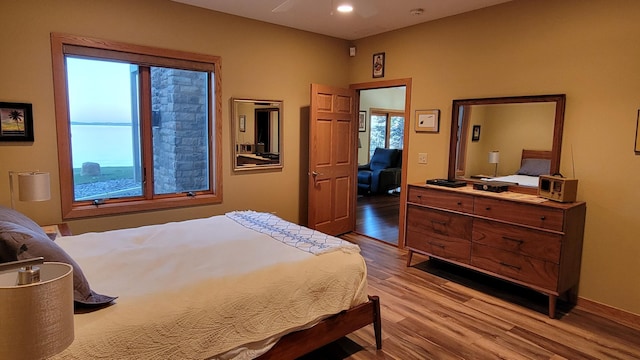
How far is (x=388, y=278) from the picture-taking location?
3695 mm

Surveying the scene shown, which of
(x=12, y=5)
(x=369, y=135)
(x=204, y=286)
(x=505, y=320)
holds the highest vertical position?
(x=12, y=5)

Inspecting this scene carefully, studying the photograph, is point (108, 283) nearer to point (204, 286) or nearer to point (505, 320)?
point (204, 286)

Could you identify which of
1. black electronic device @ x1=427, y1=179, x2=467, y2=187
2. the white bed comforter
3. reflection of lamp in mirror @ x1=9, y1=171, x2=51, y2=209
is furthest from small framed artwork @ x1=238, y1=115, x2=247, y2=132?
black electronic device @ x1=427, y1=179, x2=467, y2=187

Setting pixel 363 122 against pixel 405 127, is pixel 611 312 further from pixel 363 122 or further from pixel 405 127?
pixel 363 122

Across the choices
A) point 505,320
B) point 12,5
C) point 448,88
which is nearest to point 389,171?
point 448,88

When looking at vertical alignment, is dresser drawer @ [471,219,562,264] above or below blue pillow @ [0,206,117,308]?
below

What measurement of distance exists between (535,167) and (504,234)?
70 centimetres

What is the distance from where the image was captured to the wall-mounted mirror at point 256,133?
416 centimetres

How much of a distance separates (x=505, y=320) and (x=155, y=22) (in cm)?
391

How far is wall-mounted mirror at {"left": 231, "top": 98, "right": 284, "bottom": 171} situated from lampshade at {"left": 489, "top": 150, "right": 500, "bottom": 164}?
7.53ft

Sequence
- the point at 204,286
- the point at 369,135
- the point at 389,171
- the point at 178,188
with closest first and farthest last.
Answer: the point at 204,286, the point at 178,188, the point at 389,171, the point at 369,135

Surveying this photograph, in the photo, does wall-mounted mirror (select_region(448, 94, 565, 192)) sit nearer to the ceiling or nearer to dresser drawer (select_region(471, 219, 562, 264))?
dresser drawer (select_region(471, 219, 562, 264))

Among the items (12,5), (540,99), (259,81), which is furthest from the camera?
(259,81)

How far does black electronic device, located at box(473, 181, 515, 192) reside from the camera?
3.45m
